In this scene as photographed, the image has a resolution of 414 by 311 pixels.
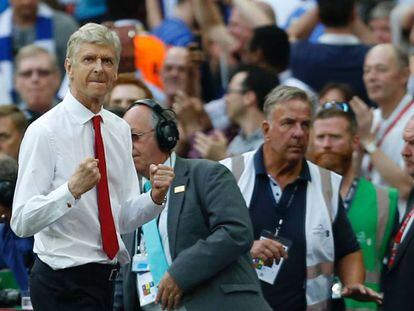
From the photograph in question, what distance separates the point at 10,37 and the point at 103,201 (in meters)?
5.31

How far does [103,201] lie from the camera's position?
5.91 meters

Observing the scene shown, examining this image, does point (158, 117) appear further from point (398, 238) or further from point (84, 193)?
point (398, 238)

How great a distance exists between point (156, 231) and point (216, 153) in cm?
251

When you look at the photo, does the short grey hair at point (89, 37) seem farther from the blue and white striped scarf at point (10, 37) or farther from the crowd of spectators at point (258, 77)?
the blue and white striped scarf at point (10, 37)

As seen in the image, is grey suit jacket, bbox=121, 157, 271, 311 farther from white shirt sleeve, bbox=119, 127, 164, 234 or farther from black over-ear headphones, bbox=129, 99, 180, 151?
white shirt sleeve, bbox=119, 127, 164, 234

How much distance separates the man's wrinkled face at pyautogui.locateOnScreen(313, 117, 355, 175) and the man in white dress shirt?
276cm

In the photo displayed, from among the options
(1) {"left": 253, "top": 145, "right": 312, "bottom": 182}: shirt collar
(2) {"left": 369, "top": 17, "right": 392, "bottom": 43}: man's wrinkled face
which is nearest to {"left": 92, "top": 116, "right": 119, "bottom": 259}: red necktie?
(1) {"left": 253, "top": 145, "right": 312, "bottom": 182}: shirt collar

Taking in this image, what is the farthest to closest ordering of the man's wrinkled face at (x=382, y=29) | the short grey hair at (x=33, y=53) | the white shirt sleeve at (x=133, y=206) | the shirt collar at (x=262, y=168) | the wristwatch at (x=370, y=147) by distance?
the man's wrinkled face at (x=382, y=29) < the short grey hair at (x=33, y=53) < the wristwatch at (x=370, y=147) < the shirt collar at (x=262, y=168) < the white shirt sleeve at (x=133, y=206)

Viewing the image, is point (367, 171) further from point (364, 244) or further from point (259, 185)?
point (259, 185)

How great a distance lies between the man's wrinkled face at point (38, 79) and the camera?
33.4 ft

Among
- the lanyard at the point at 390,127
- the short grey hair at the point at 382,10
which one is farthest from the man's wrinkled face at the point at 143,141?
the short grey hair at the point at 382,10

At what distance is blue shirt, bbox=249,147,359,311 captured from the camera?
7.62 meters

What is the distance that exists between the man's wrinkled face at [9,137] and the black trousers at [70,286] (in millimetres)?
3368

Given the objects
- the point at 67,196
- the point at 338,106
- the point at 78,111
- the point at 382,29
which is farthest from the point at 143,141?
the point at 382,29
